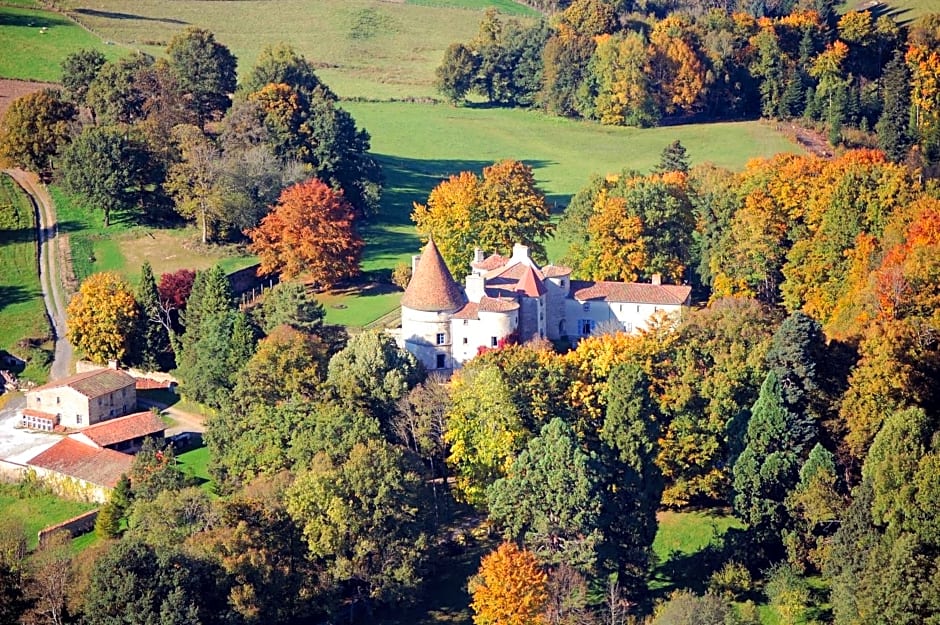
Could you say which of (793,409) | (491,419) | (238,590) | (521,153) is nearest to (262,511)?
(238,590)

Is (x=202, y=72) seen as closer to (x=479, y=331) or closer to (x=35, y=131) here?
(x=35, y=131)

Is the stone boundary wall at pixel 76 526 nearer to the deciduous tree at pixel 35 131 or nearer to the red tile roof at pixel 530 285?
the red tile roof at pixel 530 285

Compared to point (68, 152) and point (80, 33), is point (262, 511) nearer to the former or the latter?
point (68, 152)

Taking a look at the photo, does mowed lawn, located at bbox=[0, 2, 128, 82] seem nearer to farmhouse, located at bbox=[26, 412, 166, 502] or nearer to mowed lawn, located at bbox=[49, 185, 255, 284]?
mowed lawn, located at bbox=[49, 185, 255, 284]

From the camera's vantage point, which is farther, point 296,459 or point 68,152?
point 68,152

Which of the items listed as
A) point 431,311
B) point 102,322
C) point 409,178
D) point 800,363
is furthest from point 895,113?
point 102,322

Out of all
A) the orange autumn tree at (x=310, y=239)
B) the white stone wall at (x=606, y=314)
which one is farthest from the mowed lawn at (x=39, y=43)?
the white stone wall at (x=606, y=314)

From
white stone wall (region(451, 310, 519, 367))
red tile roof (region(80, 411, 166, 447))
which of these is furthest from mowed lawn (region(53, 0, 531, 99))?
white stone wall (region(451, 310, 519, 367))

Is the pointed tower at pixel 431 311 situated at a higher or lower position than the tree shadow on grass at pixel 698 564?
higher
